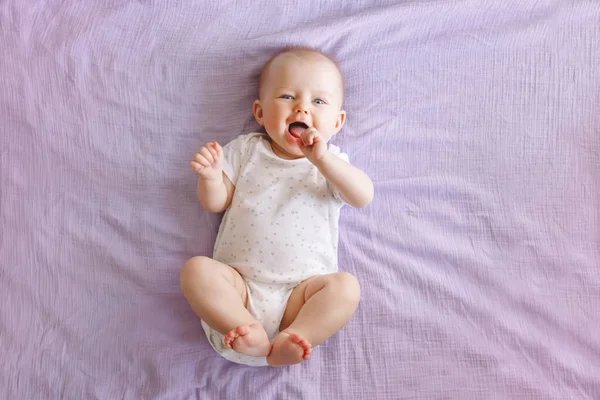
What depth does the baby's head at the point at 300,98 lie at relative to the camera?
130 cm

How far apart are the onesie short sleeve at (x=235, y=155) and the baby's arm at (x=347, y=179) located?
0.68 feet

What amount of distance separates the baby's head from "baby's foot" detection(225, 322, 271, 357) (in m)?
0.40

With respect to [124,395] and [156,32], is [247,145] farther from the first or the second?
[124,395]

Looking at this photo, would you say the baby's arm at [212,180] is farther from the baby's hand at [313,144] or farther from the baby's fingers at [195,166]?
the baby's hand at [313,144]

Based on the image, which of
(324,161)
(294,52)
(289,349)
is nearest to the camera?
(289,349)

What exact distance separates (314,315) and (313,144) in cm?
Answer: 34

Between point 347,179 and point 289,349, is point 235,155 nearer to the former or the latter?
point 347,179

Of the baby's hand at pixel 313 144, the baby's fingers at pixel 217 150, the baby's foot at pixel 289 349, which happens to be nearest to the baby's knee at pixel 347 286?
the baby's foot at pixel 289 349

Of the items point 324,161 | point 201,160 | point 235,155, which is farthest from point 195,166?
point 324,161

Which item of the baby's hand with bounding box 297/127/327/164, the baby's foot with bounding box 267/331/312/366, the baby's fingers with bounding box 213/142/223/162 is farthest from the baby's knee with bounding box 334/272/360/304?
the baby's fingers with bounding box 213/142/223/162

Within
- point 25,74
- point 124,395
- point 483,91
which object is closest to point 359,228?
point 483,91

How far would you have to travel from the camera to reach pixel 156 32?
1.46 metres

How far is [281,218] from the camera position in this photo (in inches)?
50.9

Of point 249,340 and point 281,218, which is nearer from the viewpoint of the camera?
point 249,340
